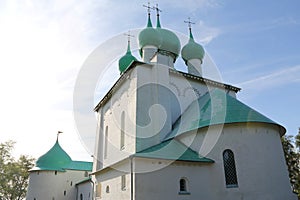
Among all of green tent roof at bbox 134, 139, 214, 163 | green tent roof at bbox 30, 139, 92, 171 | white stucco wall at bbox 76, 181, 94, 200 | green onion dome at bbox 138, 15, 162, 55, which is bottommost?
white stucco wall at bbox 76, 181, 94, 200

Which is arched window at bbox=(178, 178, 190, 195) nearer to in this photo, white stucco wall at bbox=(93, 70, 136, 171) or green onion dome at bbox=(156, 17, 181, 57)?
white stucco wall at bbox=(93, 70, 136, 171)

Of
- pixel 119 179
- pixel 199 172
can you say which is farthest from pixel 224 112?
pixel 119 179

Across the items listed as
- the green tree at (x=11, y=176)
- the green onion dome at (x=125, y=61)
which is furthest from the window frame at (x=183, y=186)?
the green tree at (x=11, y=176)

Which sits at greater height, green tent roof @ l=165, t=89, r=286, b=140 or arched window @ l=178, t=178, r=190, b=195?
green tent roof @ l=165, t=89, r=286, b=140

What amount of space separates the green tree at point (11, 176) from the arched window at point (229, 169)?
2366cm

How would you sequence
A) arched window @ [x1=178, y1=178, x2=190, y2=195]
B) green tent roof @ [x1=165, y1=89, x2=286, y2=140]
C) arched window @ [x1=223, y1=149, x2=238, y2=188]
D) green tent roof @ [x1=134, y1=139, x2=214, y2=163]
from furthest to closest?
green tent roof @ [x1=165, y1=89, x2=286, y2=140] → green tent roof @ [x1=134, y1=139, x2=214, y2=163] → arched window @ [x1=178, y1=178, x2=190, y2=195] → arched window @ [x1=223, y1=149, x2=238, y2=188]

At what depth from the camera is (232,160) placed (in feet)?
34.2

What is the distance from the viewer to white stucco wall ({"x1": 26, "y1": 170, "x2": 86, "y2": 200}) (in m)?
22.6

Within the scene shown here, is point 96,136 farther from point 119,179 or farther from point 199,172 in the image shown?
point 199,172

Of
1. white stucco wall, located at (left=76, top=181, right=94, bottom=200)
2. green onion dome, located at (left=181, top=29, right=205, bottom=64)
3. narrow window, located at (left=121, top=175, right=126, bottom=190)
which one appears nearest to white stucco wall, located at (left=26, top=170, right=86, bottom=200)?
white stucco wall, located at (left=76, top=181, right=94, bottom=200)

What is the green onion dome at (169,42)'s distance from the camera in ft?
57.2

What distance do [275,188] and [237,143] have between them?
2219mm

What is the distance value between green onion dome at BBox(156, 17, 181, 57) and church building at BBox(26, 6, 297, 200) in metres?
0.08

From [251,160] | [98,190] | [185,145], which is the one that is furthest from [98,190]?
[251,160]
